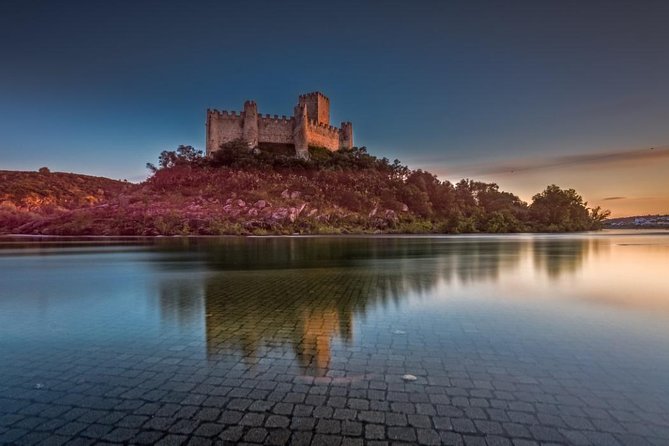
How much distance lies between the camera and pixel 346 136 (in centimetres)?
8094

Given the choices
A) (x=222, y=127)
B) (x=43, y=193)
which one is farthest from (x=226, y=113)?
(x=43, y=193)

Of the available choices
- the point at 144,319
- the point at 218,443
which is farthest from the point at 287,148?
the point at 218,443

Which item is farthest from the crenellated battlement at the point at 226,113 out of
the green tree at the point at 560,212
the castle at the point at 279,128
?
the green tree at the point at 560,212

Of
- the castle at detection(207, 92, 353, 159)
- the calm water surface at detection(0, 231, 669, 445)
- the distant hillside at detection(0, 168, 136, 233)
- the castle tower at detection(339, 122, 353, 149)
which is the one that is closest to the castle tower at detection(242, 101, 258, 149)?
the castle at detection(207, 92, 353, 159)

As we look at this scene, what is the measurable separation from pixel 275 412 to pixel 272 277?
8.67 metres

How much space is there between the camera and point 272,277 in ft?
39.4

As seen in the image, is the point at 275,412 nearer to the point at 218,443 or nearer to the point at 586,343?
the point at 218,443

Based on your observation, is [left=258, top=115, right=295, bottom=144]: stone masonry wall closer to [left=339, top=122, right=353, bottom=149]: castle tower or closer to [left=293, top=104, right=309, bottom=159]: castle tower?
[left=293, top=104, right=309, bottom=159]: castle tower

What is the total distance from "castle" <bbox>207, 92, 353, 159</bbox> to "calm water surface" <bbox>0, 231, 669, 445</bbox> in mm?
60023

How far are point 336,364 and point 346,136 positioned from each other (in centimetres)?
7895

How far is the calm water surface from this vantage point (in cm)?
323

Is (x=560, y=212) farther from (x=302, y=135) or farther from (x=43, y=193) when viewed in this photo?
(x=43, y=193)

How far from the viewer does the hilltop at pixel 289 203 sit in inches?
1688

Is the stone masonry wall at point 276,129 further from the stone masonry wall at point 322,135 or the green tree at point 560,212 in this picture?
the green tree at point 560,212
